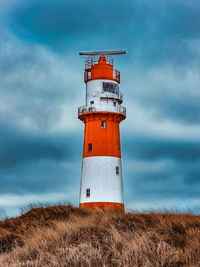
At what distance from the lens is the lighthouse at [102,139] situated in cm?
3077

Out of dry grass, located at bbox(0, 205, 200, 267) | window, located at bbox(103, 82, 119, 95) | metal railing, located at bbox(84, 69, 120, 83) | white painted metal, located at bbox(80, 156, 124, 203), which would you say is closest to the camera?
dry grass, located at bbox(0, 205, 200, 267)

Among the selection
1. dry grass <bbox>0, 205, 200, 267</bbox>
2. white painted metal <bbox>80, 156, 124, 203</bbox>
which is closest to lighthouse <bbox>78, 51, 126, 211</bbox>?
white painted metal <bbox>80, 156, 124, 203</bbox>

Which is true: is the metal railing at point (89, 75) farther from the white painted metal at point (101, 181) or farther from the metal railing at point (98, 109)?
the white painted metal at point (101, 181)

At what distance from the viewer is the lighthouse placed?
3077 cm

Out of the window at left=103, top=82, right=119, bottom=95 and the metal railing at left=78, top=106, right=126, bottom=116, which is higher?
the window at left=103, top=82, right=119, bottom=95

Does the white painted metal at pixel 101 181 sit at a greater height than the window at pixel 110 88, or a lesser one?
lesser

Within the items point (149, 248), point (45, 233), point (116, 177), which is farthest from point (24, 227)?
point (116, 177)

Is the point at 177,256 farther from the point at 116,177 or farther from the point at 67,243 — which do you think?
the point at 116,177

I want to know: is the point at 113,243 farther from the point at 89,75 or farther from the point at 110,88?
the point at 89,75

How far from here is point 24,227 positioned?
58.4 feet

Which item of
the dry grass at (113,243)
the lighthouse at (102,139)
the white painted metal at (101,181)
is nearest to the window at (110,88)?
the lighthouse at (102,139)

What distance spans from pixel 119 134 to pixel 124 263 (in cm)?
2262

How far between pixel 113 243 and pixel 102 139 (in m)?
19.4

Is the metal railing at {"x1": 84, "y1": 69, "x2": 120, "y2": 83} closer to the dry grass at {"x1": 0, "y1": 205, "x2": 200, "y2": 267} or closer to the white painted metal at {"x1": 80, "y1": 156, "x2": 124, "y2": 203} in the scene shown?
the white painted metal at {"x1": 80, "y1": 156, "x2": 124, "y2": 203}
